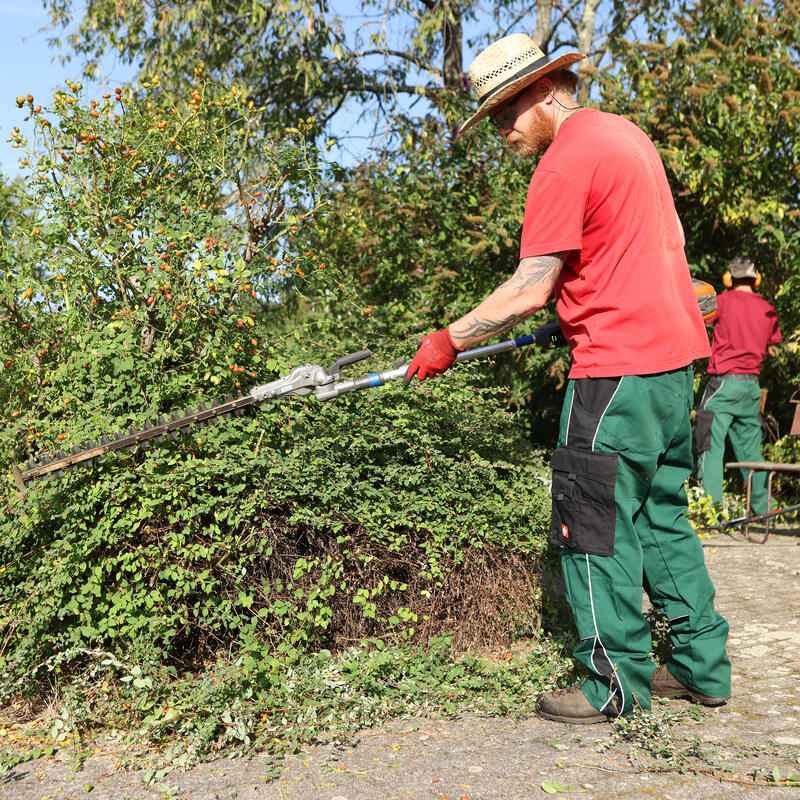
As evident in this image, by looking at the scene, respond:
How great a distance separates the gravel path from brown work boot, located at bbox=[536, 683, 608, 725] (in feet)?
0.10

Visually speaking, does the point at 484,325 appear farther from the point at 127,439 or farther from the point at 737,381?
the point at 737,381

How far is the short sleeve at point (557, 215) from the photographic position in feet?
9.02

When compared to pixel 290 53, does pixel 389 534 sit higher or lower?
lower

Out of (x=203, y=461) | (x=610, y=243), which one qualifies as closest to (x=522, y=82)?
(x=610, y=243)

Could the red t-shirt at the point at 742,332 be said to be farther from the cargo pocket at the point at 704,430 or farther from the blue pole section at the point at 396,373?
the blue pole section at the point at 396,373

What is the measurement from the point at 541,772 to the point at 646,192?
6.23ft

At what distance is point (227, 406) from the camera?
3332 mm

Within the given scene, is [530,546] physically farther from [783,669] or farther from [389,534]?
[783,669]

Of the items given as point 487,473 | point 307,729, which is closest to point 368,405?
point 487,473

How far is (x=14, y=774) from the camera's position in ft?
8.84

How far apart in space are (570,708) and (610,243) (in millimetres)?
1607

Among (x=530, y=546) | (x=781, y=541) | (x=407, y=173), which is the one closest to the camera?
(x=530, y=546)

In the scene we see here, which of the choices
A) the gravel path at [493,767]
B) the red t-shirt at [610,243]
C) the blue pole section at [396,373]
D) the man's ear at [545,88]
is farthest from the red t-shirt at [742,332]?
the man's ear at [545,88]

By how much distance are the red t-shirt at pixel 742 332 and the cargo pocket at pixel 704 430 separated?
1.17 feet
